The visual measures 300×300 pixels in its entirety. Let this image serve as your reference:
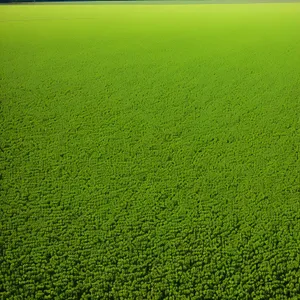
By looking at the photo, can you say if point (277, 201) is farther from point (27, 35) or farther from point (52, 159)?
point (27, 35)

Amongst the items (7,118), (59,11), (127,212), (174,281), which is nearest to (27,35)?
(59,11)

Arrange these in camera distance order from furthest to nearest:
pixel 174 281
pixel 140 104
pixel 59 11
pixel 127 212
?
1. pixel 59 11
2. pixel 140 104
3. pixel 127 212
4. pixel 174 281

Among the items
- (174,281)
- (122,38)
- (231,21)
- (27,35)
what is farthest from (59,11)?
(174,281)

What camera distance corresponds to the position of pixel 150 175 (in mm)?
954

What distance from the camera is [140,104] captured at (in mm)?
1363

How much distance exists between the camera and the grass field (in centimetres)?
69

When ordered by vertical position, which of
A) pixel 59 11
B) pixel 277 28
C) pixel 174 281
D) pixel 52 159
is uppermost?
pixel 59 11

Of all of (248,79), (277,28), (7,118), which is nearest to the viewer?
(7,118)

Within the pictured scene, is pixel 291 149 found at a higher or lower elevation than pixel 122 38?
lower

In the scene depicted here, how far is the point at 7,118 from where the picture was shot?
1.26 m

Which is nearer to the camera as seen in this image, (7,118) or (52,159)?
(52,159)

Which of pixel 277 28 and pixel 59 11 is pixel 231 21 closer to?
pixel 277 28

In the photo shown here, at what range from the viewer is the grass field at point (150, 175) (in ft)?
2.26

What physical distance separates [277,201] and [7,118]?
3.02 ft
